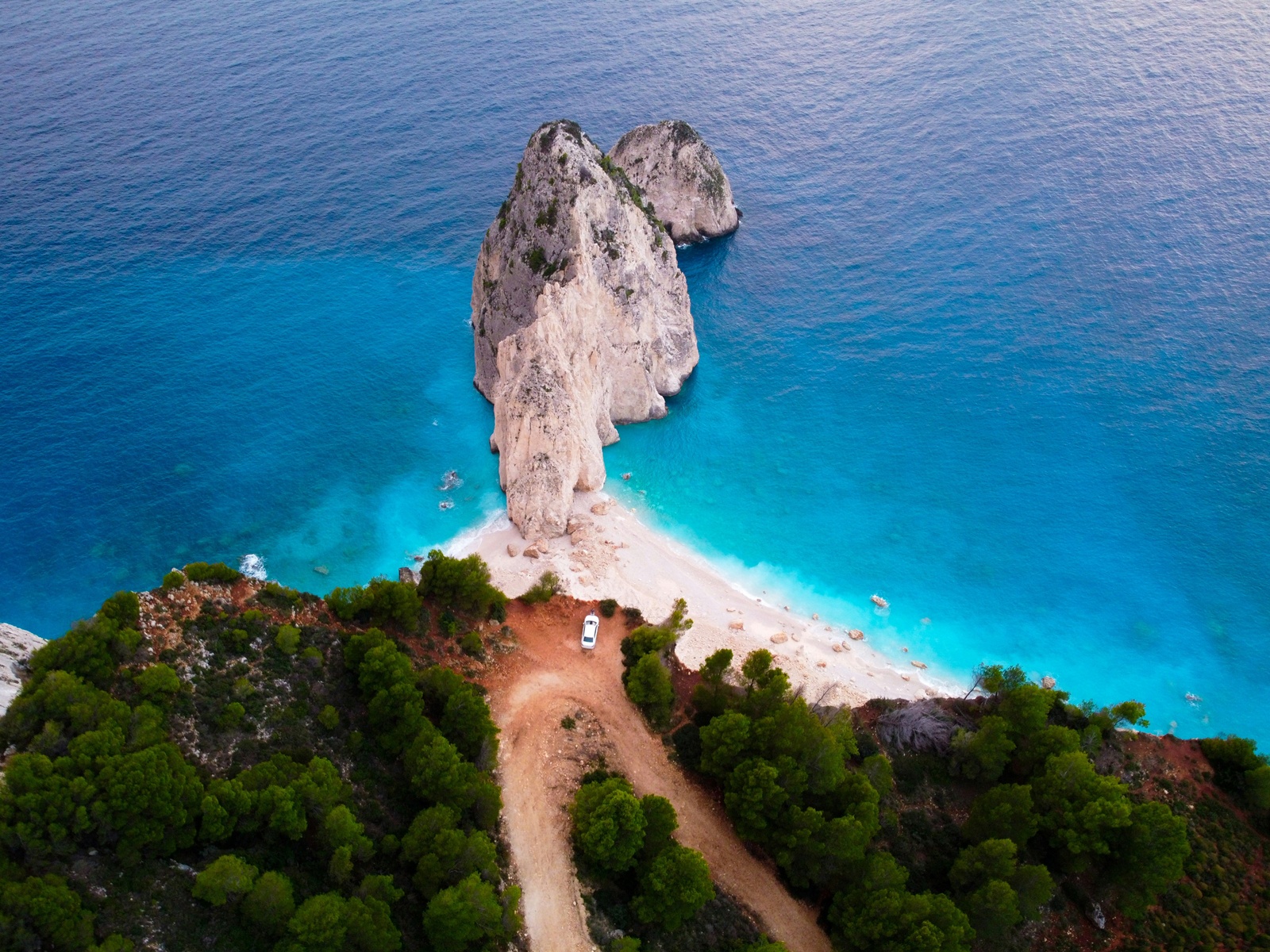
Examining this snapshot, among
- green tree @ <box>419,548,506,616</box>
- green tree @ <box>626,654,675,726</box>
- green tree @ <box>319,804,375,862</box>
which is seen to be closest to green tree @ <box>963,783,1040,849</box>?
green tree @ <box>626,654,675,726</box>

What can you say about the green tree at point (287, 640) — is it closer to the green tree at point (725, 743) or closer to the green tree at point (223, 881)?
the green tree at point (223, 881)

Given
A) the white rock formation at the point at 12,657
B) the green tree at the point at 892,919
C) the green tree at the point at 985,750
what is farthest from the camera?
the green tree at the point at 985,750

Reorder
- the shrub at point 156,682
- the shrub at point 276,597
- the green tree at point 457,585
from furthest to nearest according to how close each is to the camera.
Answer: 1. the green tree at point 457,585
2. the shrub at point 276,597
3. the shrub at point 156,682

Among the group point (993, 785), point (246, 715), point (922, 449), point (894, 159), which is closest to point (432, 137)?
point (894, 159)

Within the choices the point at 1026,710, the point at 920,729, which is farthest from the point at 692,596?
the point at 1026,710

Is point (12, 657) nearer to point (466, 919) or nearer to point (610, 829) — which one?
point (466, 919)

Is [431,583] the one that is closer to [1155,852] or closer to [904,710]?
[904,710]

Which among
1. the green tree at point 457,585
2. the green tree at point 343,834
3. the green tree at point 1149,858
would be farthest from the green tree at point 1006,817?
the green tree at point 343,834
